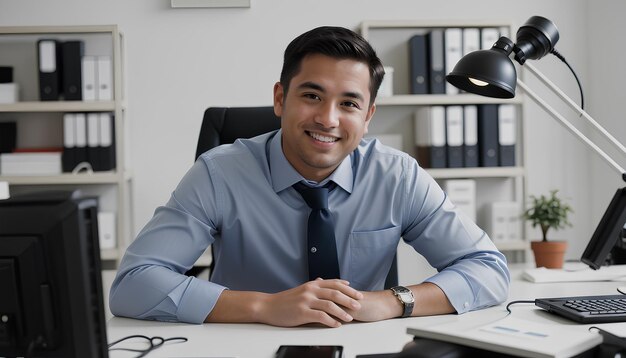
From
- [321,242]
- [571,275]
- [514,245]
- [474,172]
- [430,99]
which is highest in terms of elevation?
[430,99]

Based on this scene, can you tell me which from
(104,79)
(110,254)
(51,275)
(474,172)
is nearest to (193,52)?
(104,79)

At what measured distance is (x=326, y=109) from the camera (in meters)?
1.55

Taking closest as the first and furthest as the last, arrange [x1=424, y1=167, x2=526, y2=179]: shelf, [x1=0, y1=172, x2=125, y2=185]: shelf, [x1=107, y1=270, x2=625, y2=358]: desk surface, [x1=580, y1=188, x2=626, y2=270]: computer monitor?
[x1=107, y1=270, x2=625, y2=358]: desk surface
[x1=580, y1=188, x2=626, y2=270]: computer monitor
[x1=0, y1=172, x2=125, y2=185]: shelf
[x1=424, y1=167, x2=526, y2=179]: shelf

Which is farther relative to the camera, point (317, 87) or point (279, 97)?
point (279, 97)

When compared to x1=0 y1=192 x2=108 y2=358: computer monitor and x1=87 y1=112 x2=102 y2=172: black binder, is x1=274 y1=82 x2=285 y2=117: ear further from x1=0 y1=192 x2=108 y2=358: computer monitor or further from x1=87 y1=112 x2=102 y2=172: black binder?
x1=87 y1=112 x2=102 y2=172: black binder

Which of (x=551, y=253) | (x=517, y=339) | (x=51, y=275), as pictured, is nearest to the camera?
(x=51, y=275)

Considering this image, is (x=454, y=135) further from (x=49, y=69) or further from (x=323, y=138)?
(x=49, y=69)

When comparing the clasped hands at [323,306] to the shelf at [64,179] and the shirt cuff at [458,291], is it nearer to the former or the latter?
the shirt cuff at [458,291]

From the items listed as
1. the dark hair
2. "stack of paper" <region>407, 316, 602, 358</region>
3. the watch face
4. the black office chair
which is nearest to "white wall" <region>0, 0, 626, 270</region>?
the black office chair

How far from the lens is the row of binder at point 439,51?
314cm

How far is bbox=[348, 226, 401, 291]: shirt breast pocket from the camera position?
5.33 feet

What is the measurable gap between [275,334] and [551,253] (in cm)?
100

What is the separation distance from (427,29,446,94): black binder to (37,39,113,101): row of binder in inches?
57.6

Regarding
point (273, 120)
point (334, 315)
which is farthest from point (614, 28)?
point (334, 315)
